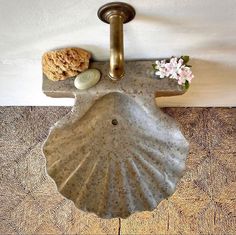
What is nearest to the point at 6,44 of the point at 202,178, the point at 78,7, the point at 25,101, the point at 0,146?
the point at 78,7

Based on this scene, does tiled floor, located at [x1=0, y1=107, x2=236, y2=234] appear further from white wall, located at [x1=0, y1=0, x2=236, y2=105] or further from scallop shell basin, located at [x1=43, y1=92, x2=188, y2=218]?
scallop shell basin, located at [x1=43, y1=92, x2=188, y2=218]

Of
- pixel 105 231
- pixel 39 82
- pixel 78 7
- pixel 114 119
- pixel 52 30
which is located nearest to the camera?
pixel 78 7

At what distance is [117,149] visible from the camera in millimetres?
1203

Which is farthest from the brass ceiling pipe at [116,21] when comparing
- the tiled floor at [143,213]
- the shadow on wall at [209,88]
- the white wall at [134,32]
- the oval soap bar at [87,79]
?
the tiled floor at [143,213]

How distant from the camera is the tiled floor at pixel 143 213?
1619mm

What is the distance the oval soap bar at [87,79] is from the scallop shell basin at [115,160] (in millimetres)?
56

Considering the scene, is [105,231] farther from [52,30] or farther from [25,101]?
[52,30]

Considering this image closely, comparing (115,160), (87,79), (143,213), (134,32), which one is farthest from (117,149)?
(143,213)

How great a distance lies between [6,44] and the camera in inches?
48.5

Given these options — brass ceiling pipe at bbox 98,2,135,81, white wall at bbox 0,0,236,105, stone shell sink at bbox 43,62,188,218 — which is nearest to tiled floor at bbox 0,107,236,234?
white wall at bbox 0,0,236,105

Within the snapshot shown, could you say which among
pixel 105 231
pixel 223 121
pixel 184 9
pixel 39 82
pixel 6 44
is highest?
pixel 184 9

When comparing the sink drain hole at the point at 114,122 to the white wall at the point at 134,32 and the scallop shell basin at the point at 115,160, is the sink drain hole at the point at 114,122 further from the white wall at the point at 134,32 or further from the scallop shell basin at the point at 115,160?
the white wall at the point at 134,32

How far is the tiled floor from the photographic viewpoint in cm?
162

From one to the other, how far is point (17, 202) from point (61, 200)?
18 centimetres
